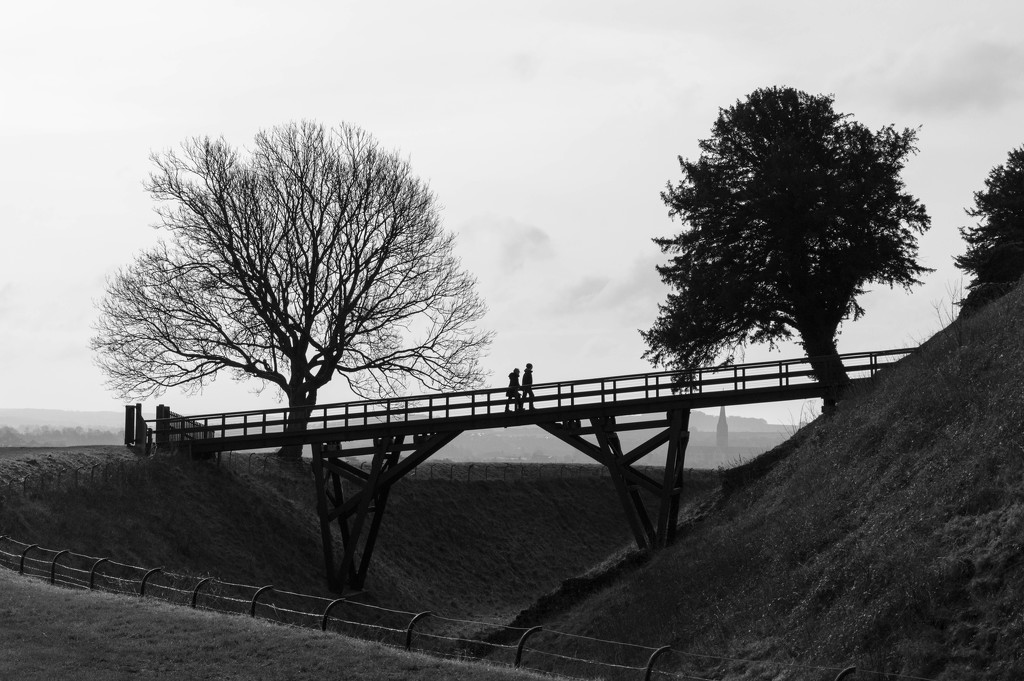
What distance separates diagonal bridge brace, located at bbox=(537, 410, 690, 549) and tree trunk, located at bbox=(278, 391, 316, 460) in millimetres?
8517

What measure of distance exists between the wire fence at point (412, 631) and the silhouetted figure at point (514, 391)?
6.80 metres

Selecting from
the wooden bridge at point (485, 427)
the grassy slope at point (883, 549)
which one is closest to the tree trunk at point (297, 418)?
the wooden bridge at point (485, 427)

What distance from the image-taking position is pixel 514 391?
3422 centimetres

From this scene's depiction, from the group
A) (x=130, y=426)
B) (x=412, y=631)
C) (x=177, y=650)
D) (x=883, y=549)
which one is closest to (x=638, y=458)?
(x=883, y=549)

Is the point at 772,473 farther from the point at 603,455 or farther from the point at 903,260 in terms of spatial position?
the point at 903,260

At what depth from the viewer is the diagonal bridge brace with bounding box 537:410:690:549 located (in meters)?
32.2

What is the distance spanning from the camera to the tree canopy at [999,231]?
39.3m

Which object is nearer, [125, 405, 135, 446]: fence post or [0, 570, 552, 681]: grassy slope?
[0, 570, 552, 681]: grassy slope

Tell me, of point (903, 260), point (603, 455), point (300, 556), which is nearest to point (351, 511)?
point (300, 556)

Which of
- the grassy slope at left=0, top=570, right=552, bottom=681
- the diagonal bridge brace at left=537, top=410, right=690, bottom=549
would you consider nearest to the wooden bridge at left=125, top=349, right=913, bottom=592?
the diagonal bridge brace at left=537, top=410, right=690, bottom=549

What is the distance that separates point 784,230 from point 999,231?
12402 mm

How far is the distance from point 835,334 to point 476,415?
14.7 m

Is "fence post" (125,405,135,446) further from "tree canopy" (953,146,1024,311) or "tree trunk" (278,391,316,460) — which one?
"tree canopy" (953,146,1024,311)

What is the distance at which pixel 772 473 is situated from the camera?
1252 inches
